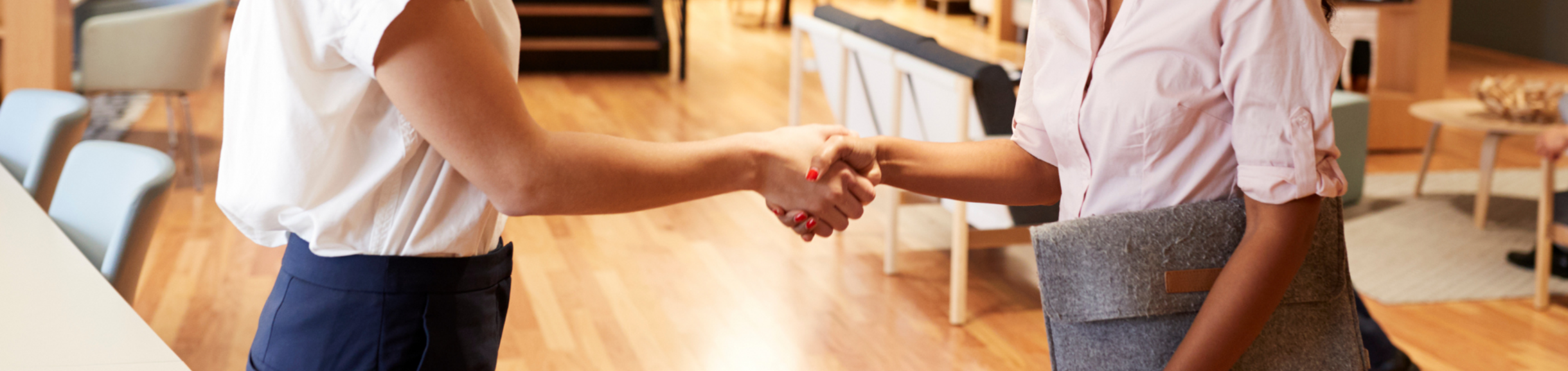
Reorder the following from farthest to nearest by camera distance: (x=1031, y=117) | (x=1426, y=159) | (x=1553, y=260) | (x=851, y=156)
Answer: (x=1426, y=159) < (x=1553, y=260) < (x=851, y=156) < (x=1031, y=117)

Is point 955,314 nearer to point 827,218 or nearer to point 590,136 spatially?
point 827,218

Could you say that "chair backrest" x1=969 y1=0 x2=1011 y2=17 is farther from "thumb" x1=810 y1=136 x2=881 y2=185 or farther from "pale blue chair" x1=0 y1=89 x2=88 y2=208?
"thumb" x1=810 y1=136 x2=881 y2=185

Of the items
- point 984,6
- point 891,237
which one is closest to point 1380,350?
point 891,237

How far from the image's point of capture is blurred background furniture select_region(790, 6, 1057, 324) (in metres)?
3.10

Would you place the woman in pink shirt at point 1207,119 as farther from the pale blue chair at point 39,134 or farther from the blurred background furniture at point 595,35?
the blurred background furniture at point 595,35

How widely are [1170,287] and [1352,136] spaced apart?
12.8 feet

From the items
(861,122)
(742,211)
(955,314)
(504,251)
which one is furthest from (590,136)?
(742,211)

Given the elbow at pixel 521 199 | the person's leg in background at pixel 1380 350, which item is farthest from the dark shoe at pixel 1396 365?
the elbow at pixel 521 199

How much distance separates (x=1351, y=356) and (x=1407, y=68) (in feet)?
17.6

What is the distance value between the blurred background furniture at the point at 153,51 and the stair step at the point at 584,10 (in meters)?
3.46

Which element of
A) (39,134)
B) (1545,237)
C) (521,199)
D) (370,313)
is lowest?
(1545,237)

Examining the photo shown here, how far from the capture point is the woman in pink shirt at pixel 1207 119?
94 cm

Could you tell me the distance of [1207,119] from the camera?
1.00 meters

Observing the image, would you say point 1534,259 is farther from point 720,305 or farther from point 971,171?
point 971,171
